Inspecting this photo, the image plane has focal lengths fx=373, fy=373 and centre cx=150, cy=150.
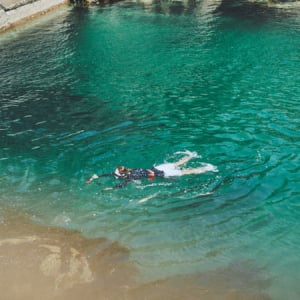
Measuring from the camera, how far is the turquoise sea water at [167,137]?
49.6 ft

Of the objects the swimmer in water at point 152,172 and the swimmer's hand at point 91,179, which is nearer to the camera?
the swimmer in water at point 152,172

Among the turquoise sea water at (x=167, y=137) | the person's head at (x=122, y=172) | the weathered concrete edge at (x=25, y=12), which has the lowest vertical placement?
the turquoise sea water at (x=167, y=137)

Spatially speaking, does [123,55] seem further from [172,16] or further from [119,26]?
[172,16]

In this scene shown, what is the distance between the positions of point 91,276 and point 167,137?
11.6 meters

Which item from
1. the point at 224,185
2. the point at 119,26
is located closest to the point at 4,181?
the point at 224,185

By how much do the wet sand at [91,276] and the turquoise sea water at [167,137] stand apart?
57cm

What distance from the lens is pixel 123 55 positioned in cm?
3925

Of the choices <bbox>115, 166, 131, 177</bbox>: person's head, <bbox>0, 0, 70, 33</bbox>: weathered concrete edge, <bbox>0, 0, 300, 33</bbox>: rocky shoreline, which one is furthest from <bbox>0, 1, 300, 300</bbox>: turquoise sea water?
<bbox>0, 0, 300, 33</bbox>: rocky shoreline

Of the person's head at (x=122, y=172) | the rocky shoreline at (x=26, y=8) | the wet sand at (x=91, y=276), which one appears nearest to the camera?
the wet sand at (x=91, y=276)

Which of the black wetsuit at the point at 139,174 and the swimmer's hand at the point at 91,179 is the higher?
the black wetsuit at the point at 139,174

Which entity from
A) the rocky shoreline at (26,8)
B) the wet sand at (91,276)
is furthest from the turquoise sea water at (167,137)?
the rocky shoreline at (26,8)

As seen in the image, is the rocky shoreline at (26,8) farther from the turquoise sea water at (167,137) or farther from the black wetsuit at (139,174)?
the black wetsuit at (139,174)

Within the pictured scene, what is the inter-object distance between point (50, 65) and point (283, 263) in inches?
1234

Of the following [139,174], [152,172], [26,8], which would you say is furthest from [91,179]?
[26,8]
